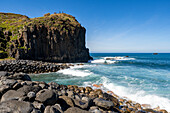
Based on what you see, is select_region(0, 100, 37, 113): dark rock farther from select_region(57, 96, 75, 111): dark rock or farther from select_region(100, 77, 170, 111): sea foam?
select_region(100, 77, 170, 111): sea foam

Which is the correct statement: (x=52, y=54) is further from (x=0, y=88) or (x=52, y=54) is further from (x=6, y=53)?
(x=0, y=88)

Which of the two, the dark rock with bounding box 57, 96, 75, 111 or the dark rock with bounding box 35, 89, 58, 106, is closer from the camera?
the dark rock with bounding box 35, 89, 58, 106

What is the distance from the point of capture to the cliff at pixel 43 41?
96.2 ft

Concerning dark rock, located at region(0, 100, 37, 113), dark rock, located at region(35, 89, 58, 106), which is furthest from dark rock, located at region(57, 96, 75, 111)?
dark rock, located at region(0, 100, 37, 113)

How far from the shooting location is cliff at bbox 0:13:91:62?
96.2 ft

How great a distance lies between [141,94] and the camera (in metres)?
10.6

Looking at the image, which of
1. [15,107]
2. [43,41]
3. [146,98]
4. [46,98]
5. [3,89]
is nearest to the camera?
[15,107]

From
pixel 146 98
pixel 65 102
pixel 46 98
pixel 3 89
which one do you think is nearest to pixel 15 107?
pixel 46 98

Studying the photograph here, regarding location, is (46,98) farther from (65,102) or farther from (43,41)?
(43,41)

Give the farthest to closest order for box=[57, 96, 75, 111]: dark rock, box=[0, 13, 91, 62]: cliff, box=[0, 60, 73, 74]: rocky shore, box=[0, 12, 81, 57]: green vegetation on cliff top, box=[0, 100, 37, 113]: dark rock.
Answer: box=[0, 12, 81, 57]: green vegetation on cliff top
box=[0, 13, 91, 62]: cliff
box=[0, 60, 73, 74]: rocky shore
box=[57, 96, 75, 111]: dark rock
box=[0, 100, 37, 113]: dark rock

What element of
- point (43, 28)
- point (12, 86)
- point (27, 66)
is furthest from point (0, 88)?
point (43, 28)

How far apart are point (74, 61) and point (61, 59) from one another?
638 cm

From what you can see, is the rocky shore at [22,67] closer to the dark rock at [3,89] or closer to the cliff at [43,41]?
the cliff at [43,41]

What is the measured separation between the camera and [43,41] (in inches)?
1359
